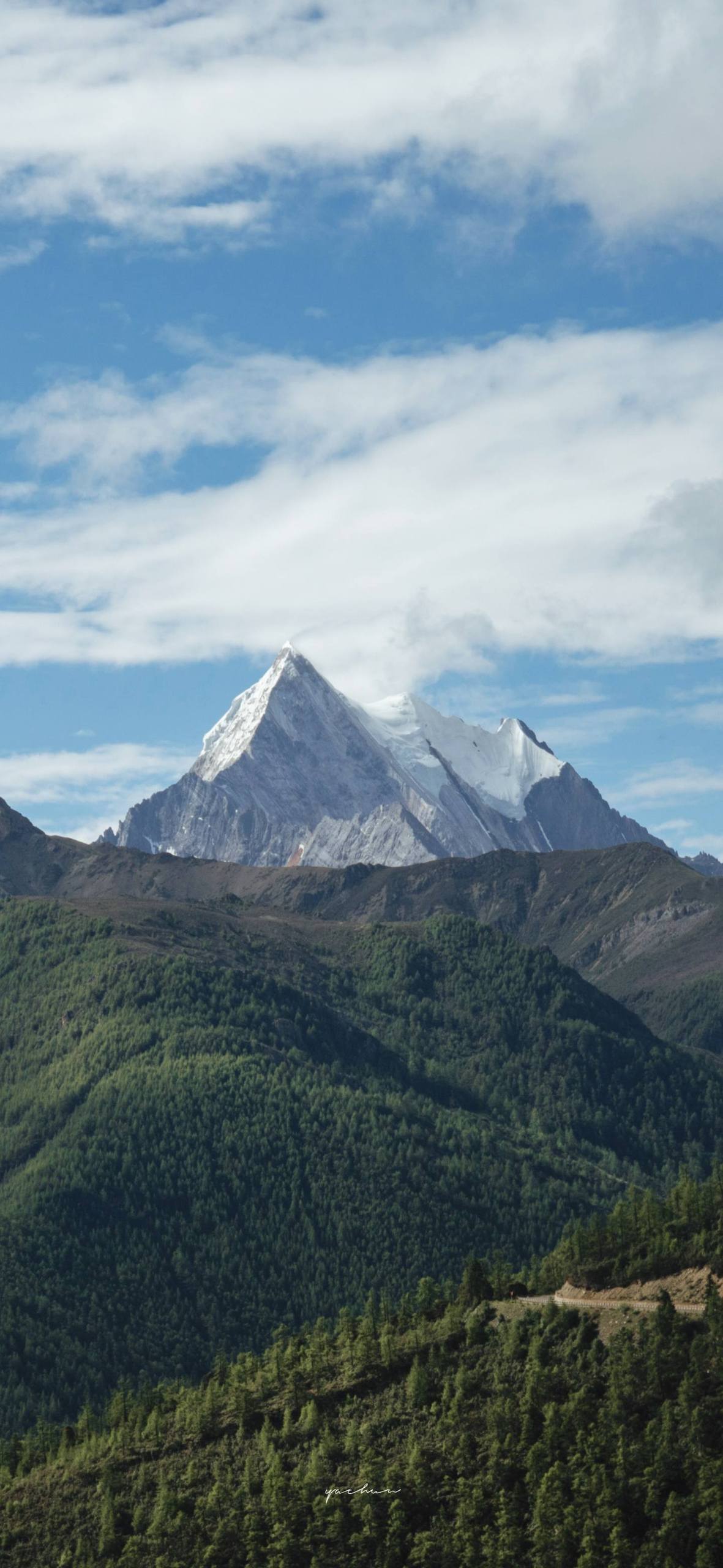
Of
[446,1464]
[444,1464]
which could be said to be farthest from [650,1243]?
[444,1464]

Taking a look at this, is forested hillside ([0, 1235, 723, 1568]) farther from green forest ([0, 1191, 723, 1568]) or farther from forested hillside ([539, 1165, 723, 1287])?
forested hillside ([539, 1165, 723, 1287])

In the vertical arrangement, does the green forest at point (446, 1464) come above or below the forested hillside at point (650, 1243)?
below

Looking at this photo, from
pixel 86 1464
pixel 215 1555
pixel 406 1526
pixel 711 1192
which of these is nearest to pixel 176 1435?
pixel 86 1464

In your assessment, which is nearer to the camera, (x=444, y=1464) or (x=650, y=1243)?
(x=444, y=1464)

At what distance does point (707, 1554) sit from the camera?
141 metres

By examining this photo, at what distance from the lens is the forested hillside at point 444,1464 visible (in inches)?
5807

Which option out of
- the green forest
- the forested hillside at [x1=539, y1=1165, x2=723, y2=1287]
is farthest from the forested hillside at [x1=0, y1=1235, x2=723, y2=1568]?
the forested hillside at [x1=539, y1=1165, x2=723, y2=1287]

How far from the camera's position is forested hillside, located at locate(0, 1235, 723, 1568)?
5807 inches

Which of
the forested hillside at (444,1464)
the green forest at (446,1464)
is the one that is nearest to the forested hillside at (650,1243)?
the green forest at (446,1464)

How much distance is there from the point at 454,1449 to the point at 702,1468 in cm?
2216

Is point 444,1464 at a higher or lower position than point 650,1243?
lower

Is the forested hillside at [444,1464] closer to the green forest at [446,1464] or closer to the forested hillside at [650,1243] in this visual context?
→ the green forest at [446,1464]

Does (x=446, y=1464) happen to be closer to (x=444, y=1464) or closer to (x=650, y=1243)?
(x=444, y=1464)

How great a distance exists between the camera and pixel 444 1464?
159 m
